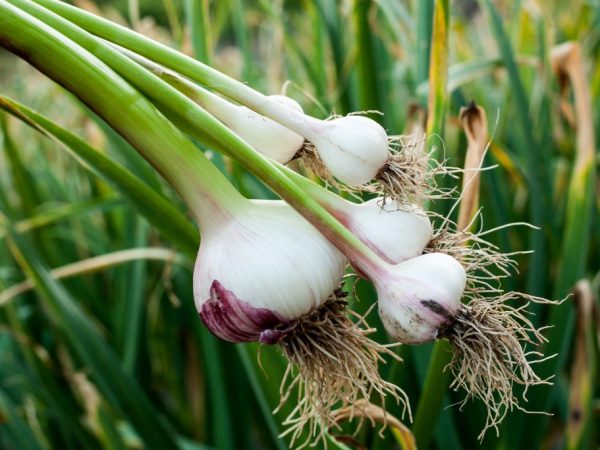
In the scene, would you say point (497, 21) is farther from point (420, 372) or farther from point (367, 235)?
point (367, 235)

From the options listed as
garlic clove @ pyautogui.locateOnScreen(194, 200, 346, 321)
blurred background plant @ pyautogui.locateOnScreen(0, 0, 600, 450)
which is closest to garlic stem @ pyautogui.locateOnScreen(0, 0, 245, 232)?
garlic clove @ pyautogui.locateOnScreen(194, 200, 346, 321)

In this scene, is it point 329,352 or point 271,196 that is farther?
point 271,196

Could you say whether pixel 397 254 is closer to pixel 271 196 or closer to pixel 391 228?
pixel 391 228

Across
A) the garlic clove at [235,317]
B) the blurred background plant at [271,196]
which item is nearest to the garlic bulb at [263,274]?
the garlic clove at [235,317]

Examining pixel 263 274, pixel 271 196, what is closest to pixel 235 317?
pixel 263 274

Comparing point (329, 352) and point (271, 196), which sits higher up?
point (271, 196)

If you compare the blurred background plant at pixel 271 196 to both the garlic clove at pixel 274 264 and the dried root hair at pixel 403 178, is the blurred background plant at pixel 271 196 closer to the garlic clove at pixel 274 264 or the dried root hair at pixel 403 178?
the dried root hair at pixel 403 178
